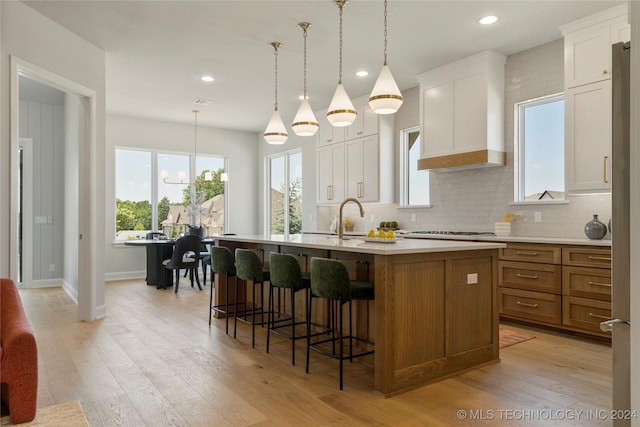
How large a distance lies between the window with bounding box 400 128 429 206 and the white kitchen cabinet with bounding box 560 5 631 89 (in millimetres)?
2329

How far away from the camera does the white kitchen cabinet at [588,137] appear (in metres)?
3.91

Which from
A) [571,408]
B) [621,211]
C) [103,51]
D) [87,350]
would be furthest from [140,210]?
[621,211]

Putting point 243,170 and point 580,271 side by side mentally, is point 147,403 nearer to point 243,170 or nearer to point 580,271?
point 580,271

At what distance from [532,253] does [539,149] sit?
52.7 inches

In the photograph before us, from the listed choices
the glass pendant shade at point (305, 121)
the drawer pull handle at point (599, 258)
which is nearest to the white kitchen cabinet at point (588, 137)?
the drawer pull handle at point (599, 258)

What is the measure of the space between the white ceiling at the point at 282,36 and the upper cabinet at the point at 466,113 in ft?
0.58

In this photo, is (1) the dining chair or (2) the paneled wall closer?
(1) the dining chair

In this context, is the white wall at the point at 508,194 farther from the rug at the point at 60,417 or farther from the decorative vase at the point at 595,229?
the rug at the point at 60,417

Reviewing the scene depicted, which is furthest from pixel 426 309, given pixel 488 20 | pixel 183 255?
pixel 183 255

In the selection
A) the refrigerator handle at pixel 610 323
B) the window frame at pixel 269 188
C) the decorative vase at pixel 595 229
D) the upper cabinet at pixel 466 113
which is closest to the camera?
the refrigerator handle at pixel 610 323

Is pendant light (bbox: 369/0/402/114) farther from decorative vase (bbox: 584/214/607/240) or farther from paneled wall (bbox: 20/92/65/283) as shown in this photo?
paneled wall (bbox: 20/92/65/283)

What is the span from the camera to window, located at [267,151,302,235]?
28.6 ft

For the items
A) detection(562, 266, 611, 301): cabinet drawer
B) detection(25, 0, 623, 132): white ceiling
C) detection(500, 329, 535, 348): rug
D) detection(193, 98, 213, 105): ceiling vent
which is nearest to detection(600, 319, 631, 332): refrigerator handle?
detection(500, 329, 535, 348): rug

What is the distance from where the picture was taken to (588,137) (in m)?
4.03
